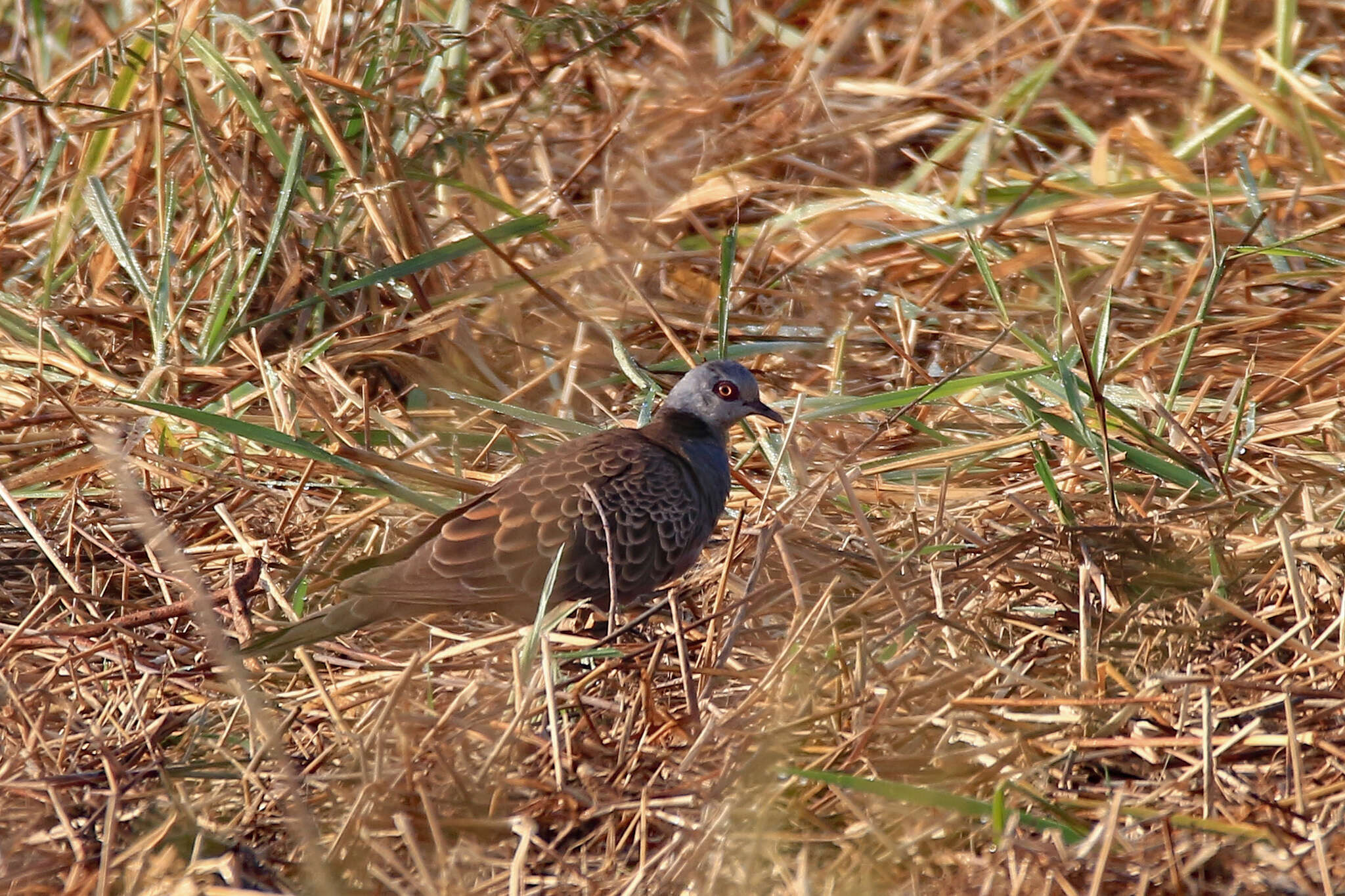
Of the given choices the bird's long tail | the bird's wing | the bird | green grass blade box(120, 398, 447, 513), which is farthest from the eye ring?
the bird's long tail

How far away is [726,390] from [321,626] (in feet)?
4.38

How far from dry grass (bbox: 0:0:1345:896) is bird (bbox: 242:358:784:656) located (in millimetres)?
125

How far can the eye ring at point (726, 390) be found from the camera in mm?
3912

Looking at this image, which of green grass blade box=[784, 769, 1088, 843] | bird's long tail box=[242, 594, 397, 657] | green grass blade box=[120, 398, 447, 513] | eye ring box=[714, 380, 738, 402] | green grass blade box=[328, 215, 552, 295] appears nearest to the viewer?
green grass blade box=[784, 769, 1088, 843]

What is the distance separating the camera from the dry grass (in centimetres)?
258

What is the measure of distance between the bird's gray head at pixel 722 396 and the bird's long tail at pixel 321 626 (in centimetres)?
112

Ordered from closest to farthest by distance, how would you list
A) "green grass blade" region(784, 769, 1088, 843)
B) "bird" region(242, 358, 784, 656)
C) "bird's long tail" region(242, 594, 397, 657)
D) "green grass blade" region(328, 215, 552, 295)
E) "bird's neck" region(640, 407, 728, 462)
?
"green grass blade" region(784, 769, 1088, 843)
"bird's long tail" region(242, 594, 397, 657)
"bird" region(242, 358, 784, 656)
"bird's neck" region(640, 407, 728, 462)
"green grass blade" region(328, 215, 552, 295)

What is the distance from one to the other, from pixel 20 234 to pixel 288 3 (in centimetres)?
121

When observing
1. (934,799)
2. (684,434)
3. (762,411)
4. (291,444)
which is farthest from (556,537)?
(934,799)

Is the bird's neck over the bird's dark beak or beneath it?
over

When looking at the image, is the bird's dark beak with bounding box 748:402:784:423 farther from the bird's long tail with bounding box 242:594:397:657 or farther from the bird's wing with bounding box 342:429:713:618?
the bird's long tail with bounding box 242:594:397:657

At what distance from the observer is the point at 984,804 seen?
7.82 feet

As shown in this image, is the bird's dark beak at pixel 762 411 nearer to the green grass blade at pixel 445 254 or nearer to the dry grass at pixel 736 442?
the dry grass at pixel 736 442

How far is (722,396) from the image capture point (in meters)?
3.92
